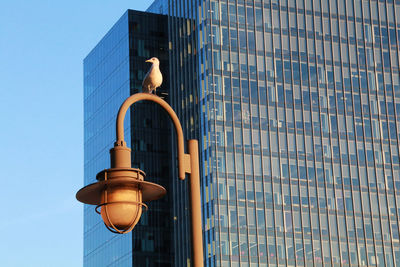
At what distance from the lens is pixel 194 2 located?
98.7 meters

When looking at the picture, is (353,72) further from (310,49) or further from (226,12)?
(226,12)

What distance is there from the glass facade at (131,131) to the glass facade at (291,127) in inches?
203

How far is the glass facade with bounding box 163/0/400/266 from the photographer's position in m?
91.2

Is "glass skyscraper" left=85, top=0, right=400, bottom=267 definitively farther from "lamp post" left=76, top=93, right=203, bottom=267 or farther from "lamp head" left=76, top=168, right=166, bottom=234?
"lamp head" left=76, top=168, right=166, bottom=234

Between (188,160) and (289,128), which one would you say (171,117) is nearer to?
(188,160)

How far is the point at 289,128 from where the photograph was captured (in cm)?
9619

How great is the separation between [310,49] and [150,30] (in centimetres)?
2136

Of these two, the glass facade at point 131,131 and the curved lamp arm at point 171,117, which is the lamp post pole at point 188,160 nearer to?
the curved lamp arm at point 171,117

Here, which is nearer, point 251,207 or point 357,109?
point 251,207

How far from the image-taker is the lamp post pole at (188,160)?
10.5 m

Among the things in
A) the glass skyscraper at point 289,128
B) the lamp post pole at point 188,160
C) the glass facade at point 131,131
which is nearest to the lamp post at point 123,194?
the lamp post pole at point 188,160

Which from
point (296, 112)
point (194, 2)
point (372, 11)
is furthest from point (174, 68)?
point (372, 11)

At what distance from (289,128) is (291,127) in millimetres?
257

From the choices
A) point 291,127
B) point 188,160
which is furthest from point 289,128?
point 188,160
